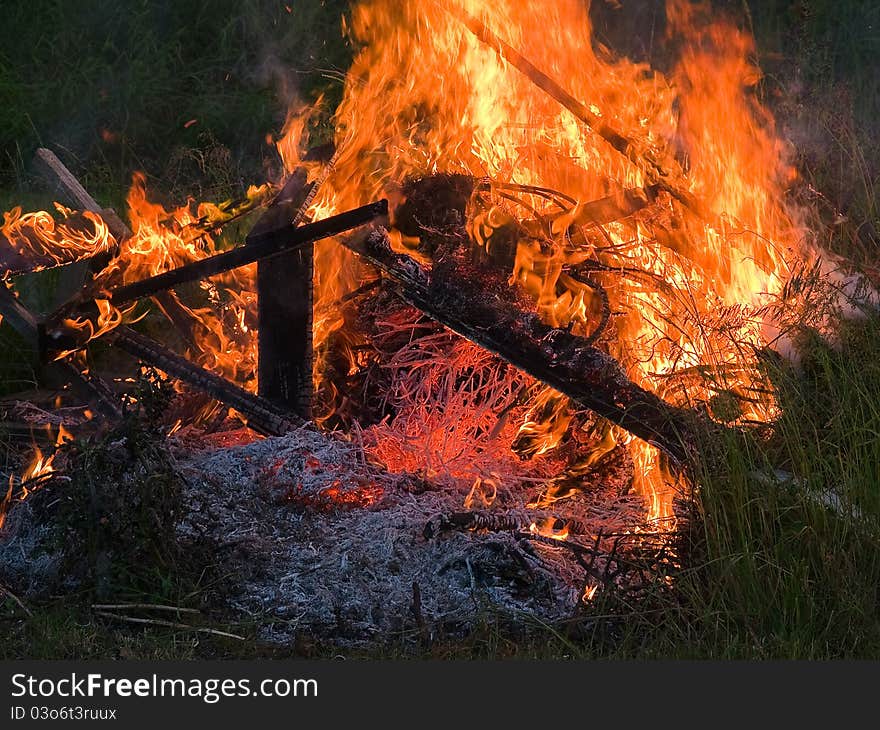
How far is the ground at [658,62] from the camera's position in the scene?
400 centimetres

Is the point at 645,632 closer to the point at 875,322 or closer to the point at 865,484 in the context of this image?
the point at 865,484

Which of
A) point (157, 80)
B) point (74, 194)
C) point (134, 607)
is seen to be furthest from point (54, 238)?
point (157, 80)

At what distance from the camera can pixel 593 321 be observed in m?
5.48

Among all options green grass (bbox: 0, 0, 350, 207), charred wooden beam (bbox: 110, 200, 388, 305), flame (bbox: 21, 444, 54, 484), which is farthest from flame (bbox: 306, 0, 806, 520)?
green grass (bbox: 0, 0, 350, 207)

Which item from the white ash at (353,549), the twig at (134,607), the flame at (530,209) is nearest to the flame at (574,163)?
the flame at (530,209)

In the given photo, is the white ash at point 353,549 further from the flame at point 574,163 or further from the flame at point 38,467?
the flame at point 574,163

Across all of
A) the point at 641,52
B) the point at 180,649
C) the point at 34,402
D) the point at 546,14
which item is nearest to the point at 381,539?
the point at 180,649

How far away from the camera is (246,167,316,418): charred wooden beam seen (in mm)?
5277

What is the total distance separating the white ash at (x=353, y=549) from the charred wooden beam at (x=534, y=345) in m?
0.42

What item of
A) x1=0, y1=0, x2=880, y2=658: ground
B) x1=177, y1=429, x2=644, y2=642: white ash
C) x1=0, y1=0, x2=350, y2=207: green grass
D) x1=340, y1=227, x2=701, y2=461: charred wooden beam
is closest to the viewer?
x1=0, y1=0, x2=880, y2=658: ground

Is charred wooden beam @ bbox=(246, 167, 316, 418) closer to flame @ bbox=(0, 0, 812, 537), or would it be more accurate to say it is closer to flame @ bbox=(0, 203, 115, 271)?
flame @ bbox=(0, 0, 812, 537)

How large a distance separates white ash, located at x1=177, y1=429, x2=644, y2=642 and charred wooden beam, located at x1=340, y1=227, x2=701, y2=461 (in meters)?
0.42

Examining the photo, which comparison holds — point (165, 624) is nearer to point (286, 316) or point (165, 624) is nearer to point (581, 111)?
point (286, 316)

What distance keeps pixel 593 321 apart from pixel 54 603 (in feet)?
8.35
